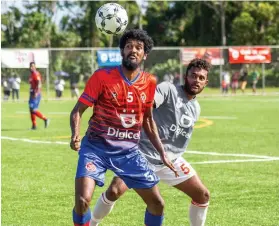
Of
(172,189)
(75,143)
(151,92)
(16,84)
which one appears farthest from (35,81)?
(16,84)

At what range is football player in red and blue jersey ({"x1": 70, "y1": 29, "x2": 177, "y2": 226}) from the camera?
6.80m

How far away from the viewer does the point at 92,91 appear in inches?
267

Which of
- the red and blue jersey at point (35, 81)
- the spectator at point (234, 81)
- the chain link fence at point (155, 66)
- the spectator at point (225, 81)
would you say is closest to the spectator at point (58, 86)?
the chain link fence at point (155, 66)

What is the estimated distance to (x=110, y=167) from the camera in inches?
271

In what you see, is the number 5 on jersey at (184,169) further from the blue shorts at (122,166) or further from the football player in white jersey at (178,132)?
the blue shorts at (122,166)

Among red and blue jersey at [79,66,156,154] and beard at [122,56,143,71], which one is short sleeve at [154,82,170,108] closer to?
red and blue jersey at [79,66,156,154]

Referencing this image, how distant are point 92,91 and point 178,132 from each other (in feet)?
4.15

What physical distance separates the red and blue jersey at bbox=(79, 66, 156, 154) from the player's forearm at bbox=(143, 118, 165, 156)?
0.22 m

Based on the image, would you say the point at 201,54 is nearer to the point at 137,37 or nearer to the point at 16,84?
the point at 16,84

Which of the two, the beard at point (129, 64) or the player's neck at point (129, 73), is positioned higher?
the beard at point (129, 64)

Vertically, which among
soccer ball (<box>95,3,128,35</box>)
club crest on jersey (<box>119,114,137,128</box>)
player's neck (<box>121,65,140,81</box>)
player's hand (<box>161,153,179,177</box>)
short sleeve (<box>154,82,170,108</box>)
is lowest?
player's hand (<box>161,153,179,177</box>)

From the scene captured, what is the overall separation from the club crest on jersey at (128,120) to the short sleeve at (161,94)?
0.53m

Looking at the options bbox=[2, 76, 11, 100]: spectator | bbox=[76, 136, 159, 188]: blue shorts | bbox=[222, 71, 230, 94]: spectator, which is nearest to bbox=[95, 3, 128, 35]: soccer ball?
bbox=[76, 136, 159, 188]: blue shorts

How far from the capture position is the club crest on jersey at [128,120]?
6.91 metres
